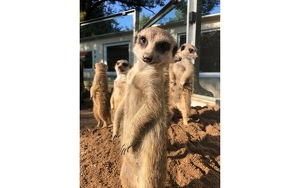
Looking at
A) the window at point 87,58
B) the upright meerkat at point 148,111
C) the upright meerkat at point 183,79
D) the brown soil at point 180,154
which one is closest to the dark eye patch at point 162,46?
the upright meerkat at point 148,111

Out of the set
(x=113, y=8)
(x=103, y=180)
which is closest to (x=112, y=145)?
(x=103, y=180)

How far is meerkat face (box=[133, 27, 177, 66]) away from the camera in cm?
130

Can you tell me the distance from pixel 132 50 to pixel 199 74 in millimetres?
352

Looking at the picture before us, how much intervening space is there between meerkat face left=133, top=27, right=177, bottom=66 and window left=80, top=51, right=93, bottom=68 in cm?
47

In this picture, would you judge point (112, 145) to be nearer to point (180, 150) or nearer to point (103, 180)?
point (103, 180)

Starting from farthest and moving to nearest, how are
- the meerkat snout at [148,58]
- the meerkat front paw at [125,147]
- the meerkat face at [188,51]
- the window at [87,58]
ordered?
the window at [87,58], the meerkat face at [188,51], the meerkat front paw at [125,147], the meerkat snout at [148,58]

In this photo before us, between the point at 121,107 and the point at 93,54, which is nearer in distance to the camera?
the point at 121,107

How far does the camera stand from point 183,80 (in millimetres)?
1577

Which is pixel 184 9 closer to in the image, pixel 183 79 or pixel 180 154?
pixel 183 79

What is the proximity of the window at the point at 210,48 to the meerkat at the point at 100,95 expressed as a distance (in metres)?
0.47

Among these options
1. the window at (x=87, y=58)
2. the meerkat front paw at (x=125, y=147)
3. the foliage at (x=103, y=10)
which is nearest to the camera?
the meerkat front paw at (x=125, y=147)

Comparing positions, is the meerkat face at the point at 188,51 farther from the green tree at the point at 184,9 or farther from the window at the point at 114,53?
the window at the point at 114,53

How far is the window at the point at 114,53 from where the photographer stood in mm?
1603

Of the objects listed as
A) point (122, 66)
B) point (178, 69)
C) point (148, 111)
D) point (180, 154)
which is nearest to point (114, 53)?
point (122, 66)
